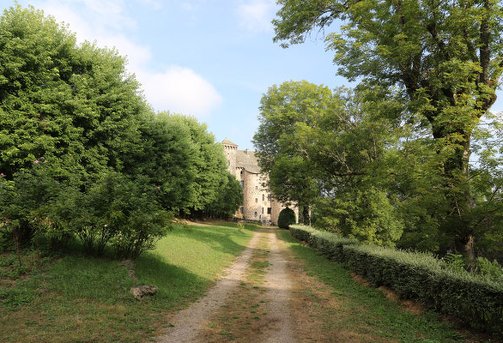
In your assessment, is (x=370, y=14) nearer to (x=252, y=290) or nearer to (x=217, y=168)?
(x=252, y=290)

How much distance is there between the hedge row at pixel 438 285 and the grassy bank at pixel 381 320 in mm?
376

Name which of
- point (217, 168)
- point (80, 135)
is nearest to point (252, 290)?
point (80, 135)

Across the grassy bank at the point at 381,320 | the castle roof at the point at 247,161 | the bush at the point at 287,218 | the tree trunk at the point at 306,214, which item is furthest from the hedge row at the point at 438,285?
the castle roof at the point at 247,161

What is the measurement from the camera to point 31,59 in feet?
59.0

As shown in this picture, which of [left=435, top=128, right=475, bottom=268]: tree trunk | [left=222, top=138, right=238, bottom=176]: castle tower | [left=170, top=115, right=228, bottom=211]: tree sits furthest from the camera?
[left=222, top=138, right=238, bottom=176]: castle tower

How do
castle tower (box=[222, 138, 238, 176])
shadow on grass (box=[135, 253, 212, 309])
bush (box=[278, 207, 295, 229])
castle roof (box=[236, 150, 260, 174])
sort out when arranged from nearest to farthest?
shadow on grass (box=[135, 253, 212, 309]) < bush (box=[278, 207, 295, 229]) < castle tower (box=[222, 138, 238, 176]) < castle roof (box=[236, 150, 260, 174])

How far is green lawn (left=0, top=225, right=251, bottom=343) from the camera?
631cm

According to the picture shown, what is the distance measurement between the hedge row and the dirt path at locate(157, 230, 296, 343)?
3270mm

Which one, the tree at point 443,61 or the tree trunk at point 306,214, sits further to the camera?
→ the tree trunk at point 306,214

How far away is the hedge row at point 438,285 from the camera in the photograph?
638 centimetres

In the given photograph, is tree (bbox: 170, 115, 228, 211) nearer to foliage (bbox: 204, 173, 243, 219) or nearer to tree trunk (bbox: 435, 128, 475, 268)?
foliage (bbox: 204, 173, 243, 219)

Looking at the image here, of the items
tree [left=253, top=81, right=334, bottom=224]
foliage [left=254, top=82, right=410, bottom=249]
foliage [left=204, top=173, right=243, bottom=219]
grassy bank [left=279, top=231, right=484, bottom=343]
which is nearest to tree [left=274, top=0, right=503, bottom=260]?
foliage [left=254, top=82, right=410, bottom=249]

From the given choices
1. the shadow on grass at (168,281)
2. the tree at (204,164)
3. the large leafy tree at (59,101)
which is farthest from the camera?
the tree at (204,164)

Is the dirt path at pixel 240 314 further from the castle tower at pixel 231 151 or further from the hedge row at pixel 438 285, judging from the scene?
the castle tower at pixel 231 151
